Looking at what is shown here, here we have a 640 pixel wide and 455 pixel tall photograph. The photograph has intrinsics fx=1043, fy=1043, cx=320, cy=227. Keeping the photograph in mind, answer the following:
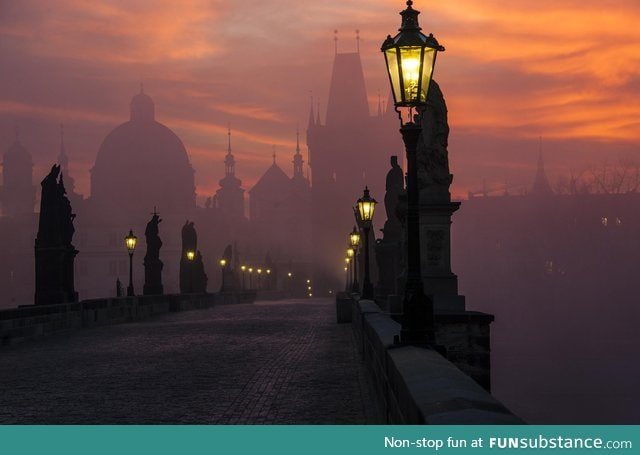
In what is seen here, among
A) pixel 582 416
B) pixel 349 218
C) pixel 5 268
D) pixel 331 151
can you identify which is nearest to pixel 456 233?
pixel 349 218

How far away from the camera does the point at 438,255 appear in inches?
789

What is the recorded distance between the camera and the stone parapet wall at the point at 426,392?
245 inches

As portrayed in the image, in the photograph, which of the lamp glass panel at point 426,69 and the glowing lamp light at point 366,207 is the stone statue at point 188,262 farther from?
the lamp glass panel at point 426,69

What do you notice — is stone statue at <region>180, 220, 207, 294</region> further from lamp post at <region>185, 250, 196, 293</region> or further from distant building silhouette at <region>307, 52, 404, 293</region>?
distant building silhouette at <region>307, 52, 404, 293</region>

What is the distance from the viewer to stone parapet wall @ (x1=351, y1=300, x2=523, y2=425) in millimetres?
6223

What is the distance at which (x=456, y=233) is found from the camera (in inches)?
6767

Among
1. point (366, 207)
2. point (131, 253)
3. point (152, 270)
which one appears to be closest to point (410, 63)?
point (366, 207)

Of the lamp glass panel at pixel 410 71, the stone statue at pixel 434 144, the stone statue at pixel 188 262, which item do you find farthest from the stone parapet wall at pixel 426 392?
the stone statue at pixel 188 262

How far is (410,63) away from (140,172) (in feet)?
584

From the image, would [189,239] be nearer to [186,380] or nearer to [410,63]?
[186,380]

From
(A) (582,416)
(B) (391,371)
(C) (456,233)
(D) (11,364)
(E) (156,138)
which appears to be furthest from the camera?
(E) (156,138)

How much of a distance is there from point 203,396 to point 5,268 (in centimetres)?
15274

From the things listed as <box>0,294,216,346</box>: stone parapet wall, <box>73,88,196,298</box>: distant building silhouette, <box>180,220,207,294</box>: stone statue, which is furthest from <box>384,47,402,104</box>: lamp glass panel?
<box>73,88,196,298</box>: distant building silhouette

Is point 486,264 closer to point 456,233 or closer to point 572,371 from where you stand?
point 456,233
